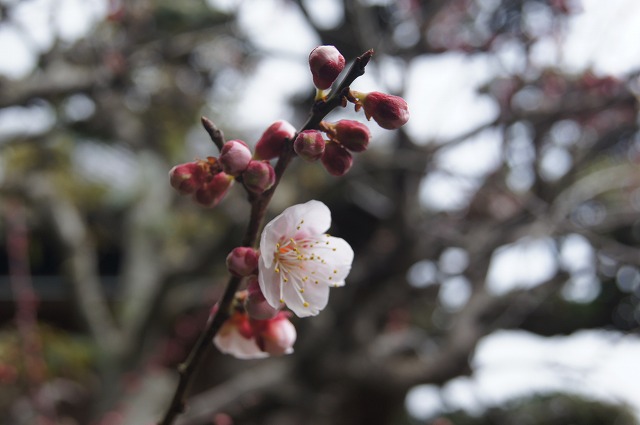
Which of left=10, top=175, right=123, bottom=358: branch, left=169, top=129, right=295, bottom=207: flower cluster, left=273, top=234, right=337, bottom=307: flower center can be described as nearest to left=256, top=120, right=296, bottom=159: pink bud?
left=169, top=129, right=295, bottom=207: flower cluster

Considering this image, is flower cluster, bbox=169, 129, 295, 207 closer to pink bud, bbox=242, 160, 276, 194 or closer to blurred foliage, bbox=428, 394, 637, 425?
pink bud, bbox=242, 160, 276, 194

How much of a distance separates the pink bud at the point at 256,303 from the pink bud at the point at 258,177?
85 mm

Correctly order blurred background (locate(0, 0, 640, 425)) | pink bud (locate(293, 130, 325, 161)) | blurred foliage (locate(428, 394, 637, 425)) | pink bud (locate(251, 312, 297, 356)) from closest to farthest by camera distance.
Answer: pink bud (locate(293, 130, 325, 161)) → pink bud (locate(251, 312, 297, 356)) → blurred background (locate(0, 0, 640, 425)) → blurred foliage (locate(428, 394, 637, 425))

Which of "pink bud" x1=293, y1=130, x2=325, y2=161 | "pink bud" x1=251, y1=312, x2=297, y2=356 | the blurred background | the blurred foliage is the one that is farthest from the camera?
the blurred foliage

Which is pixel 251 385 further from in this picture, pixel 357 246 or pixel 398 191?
pixel 357 246

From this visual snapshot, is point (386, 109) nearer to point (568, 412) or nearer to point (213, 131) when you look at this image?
point (213, 131)

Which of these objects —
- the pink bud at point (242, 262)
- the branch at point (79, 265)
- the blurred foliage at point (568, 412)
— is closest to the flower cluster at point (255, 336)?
the pink bud at point (242, 262)

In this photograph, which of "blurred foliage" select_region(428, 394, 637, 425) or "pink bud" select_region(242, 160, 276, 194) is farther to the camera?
"blurred foliage" select_region(428, 394, 637, 425)

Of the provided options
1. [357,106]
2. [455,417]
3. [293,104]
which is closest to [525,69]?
[293,104]

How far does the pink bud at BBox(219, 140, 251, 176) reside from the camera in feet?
1.68

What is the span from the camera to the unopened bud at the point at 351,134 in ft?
1.72

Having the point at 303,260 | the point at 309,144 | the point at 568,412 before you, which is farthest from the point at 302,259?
the point at 568,412

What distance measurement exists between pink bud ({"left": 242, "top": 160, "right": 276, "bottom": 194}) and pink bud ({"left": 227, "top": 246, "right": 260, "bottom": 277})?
0.05m

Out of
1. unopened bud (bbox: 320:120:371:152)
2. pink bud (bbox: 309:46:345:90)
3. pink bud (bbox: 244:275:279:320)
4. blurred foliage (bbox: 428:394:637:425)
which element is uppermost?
pink bud (bbox: 309:46:345:90)
